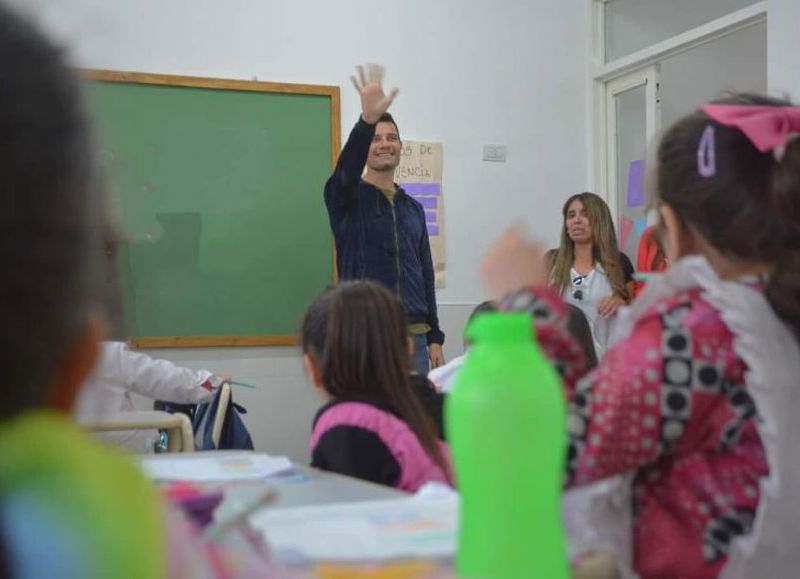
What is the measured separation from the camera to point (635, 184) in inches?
205

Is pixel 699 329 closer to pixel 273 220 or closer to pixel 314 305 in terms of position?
pixel 314 305

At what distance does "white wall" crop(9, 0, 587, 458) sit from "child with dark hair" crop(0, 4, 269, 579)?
4015 millimetres

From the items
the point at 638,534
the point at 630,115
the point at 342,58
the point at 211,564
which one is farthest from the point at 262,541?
the point at 630,115

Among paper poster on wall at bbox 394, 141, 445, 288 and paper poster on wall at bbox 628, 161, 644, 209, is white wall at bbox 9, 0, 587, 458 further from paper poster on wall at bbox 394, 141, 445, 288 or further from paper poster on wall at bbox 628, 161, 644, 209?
paper poster on wall at bbox 628, 161, 644, 209

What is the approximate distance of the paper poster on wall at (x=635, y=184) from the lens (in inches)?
202

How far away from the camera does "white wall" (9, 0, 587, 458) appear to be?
14.9ft

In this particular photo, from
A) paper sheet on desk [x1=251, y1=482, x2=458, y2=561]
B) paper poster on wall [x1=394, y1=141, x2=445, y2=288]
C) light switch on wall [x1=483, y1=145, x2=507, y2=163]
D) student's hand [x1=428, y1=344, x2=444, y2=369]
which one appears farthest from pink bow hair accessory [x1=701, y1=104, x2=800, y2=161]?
light switch on wall [x1=483, y1=145, x2=507, y2=163]

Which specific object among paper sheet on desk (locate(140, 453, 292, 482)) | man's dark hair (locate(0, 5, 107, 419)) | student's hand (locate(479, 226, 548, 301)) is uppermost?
man's dark hair (locate(0, 5, 107, 419))

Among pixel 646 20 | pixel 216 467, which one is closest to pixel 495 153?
pixel 646 20

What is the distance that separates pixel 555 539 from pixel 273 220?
400cm

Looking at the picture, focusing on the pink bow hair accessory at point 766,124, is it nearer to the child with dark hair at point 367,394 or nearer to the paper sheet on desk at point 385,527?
the paper sheet on desk at point 385,527

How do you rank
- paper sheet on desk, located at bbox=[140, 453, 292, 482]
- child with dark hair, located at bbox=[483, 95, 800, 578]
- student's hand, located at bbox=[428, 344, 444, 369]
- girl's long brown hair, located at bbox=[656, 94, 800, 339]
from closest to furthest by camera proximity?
child with dark hair, located at bbox=[483, 95, 800, 578], girl's long brown hair, located at bbox=[656, 94, 800, 339], paper sheet on desk, located at bbox=[140, 453, 292, 482], student's hand, located at bbox=[428, 344, 444, 369]

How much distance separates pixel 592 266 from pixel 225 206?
1.84 metres

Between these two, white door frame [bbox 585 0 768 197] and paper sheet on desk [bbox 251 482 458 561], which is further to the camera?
white door frame [bbox 585 0 768 197]
